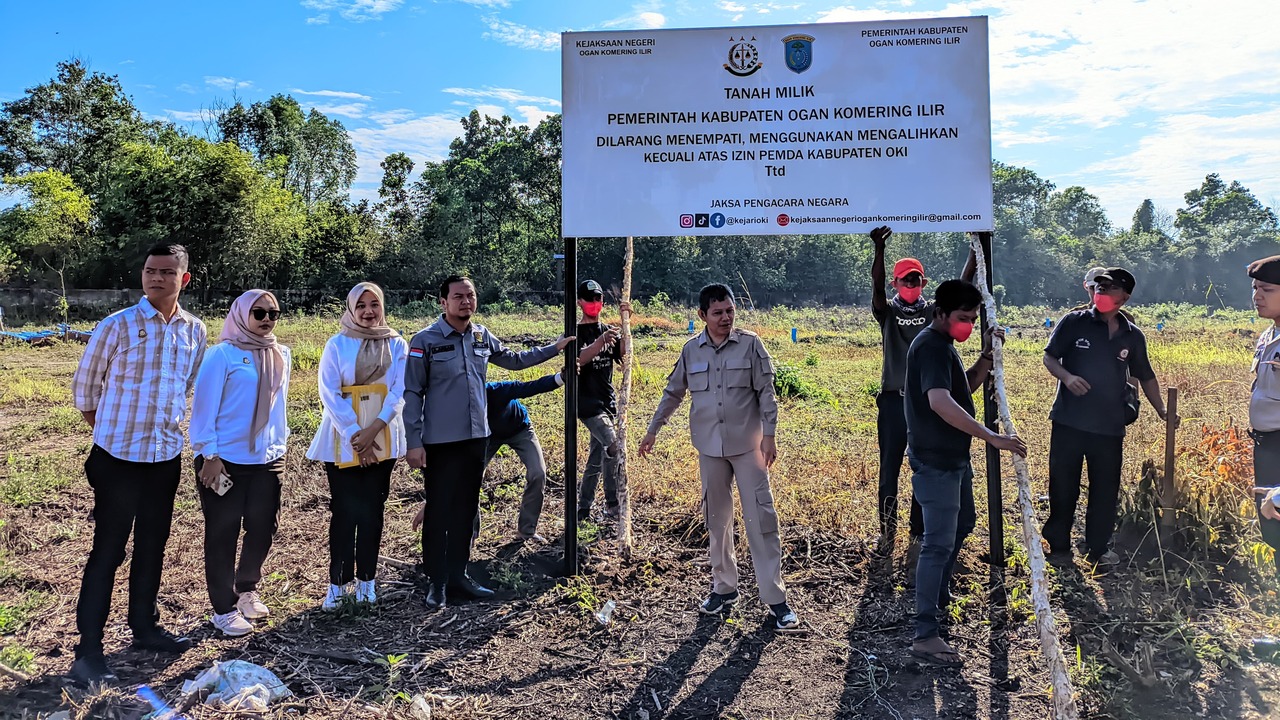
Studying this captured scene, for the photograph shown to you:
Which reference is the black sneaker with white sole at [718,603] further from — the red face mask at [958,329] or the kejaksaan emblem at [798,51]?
the kejaksaan emblem at [798,51]

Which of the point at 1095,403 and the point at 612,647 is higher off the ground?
the point at 1095,403

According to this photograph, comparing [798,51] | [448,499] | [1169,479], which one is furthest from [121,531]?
[1169,479]

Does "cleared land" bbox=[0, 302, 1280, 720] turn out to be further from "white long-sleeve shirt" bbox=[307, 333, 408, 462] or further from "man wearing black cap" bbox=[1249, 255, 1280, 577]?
"white long-sleeve shirt" bbox=[307, 333, 408, 462]

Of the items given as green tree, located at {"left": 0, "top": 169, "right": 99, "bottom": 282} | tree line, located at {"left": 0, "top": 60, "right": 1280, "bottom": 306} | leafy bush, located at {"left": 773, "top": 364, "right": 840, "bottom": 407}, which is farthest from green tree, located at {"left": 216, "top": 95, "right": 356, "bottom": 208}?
leafy bush, located at {"left": 773, "top": 364, "right": 840, "bottom": 407}

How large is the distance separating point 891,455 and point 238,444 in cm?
388

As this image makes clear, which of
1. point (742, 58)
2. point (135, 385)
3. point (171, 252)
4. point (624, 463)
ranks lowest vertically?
point (624, 463)

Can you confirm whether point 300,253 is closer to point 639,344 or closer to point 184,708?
point 639,344

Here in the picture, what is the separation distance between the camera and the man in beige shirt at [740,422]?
3.96m

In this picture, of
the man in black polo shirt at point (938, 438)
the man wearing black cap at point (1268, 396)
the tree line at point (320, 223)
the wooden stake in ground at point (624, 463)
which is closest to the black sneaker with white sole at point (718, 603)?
the wooden stake in ground at point (624, 463)

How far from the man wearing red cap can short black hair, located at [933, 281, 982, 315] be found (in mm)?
986

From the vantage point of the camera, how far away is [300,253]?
31.9 metres

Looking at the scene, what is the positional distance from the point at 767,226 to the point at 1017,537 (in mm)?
2747

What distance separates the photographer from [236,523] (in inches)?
156

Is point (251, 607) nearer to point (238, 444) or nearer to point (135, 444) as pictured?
point (238, 444)
